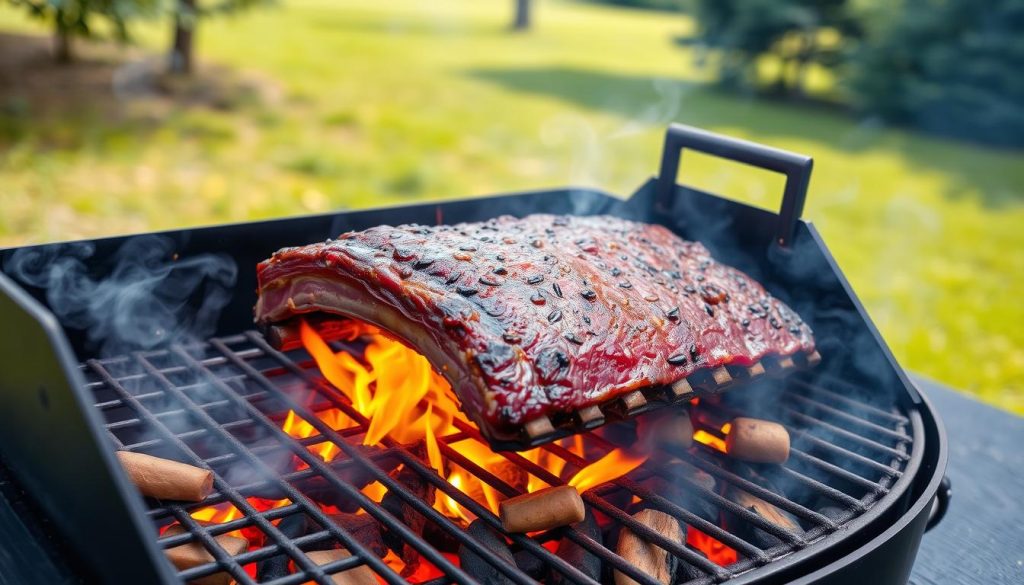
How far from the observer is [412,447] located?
242 cm

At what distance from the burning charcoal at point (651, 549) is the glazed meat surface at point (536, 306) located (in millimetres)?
349

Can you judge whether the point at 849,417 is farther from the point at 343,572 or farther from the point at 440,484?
the point at 343,572

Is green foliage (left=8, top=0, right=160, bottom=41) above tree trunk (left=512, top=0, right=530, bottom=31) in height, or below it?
above

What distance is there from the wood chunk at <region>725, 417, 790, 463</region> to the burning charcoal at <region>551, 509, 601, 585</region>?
56 cm

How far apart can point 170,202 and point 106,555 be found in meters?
5.90

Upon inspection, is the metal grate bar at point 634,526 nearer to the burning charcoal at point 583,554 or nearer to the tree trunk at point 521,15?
the burning charcoal at point 583,554

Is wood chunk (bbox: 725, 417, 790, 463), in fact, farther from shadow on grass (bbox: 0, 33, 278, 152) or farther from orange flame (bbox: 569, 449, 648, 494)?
shadow on grass (bbox: 0, 33, 278, 152)

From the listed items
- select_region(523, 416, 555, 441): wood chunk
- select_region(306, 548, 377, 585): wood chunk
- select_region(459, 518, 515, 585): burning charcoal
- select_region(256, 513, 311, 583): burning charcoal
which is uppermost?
select_region(523, 416, 555, 441): wood chunk

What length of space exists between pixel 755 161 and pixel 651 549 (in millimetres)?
1439

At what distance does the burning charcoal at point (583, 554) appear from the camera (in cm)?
204

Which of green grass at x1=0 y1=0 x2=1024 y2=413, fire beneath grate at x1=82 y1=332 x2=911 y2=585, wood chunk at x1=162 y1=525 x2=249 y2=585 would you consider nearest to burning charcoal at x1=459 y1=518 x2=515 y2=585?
fire beneath grate at x1=82 y1=332 x2=911 y2=585

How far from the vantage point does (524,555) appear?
6.88 ft

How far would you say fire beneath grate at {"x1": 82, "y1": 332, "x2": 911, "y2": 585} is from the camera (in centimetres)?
196

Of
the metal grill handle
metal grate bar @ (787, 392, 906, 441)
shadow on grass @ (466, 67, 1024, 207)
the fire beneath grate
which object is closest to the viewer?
the fire beneath grate
